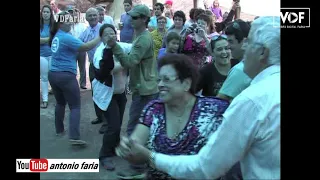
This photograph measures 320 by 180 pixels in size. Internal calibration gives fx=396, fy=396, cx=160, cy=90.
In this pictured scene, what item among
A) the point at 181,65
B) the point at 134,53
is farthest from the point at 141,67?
the point at 181,65

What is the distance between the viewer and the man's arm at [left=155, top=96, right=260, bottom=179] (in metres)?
1.59

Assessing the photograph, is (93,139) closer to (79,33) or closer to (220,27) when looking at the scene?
(79,33)

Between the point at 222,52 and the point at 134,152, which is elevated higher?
the point at 222,52

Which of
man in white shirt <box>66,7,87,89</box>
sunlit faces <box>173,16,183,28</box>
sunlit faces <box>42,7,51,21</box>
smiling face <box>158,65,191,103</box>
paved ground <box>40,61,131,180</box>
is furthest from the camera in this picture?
man in white shirt <box>66,7,87,89</box>

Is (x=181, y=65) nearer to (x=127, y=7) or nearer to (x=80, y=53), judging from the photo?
(x=80, y=53)

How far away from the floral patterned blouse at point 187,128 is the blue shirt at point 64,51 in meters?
2.76

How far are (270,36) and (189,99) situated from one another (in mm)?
981

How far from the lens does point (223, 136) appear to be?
1618 mm

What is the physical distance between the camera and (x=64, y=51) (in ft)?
16.5

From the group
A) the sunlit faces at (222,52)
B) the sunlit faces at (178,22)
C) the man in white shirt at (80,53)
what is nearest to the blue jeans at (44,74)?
the man in white shirt at (80,53)

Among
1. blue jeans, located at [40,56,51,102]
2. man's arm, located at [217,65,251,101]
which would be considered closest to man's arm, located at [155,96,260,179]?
man's arm, located at [217,65,251,101]
